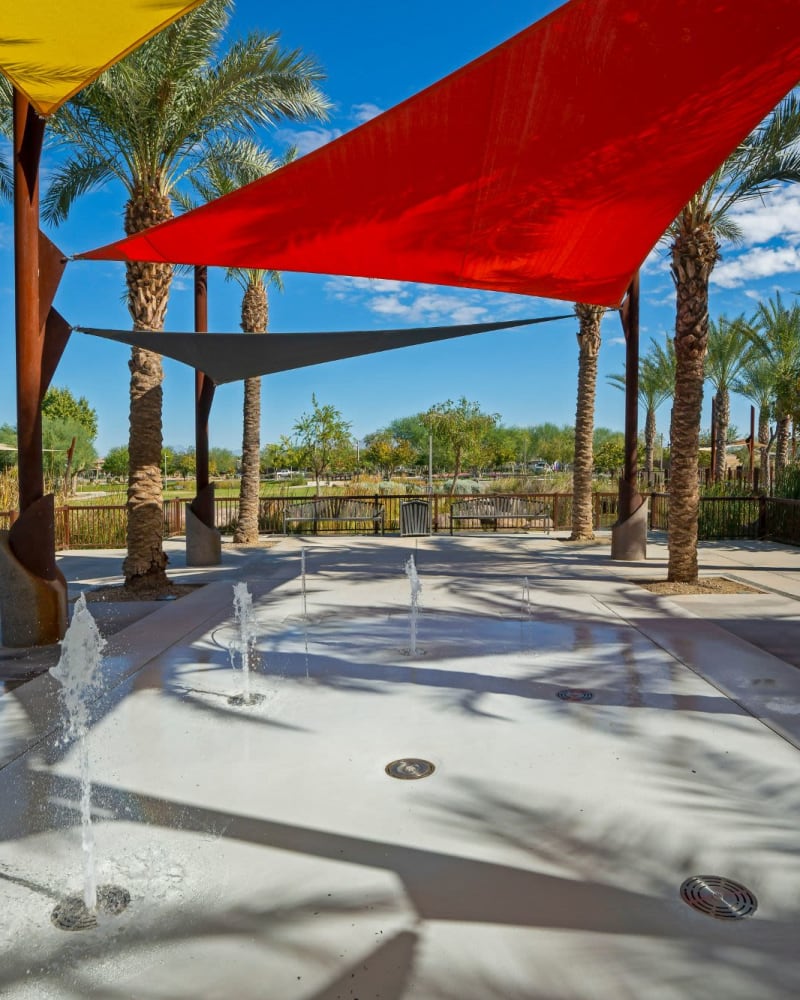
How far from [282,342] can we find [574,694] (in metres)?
4.76

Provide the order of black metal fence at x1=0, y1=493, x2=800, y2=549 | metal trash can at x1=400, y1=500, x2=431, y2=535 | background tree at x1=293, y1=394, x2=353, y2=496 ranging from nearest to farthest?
black metal fence at x1=0, y1=493, x2=800, y2=549, metal trash can at x1=400, y1=500, x2=431, y2=535, background tree at x1=293, y1=394, x2=353, y2=496

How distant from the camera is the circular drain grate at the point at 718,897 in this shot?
247 centimetres

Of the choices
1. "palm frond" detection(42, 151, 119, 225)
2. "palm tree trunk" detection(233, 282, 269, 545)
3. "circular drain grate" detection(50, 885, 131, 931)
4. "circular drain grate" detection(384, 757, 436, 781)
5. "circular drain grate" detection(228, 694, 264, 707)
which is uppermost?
"palm frond" detection(42, 151, 119, 225)

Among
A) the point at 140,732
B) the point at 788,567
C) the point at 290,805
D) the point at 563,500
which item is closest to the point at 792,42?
the point at 290,805

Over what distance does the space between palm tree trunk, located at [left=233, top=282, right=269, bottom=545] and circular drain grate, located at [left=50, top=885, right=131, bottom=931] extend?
1130 cm

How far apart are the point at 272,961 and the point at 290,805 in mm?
1078

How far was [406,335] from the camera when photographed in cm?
761

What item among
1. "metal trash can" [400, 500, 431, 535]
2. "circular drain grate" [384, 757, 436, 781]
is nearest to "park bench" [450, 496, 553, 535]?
"metal trash can" [400, 500, 431, 535]

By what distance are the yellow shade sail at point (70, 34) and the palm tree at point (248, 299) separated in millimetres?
6872

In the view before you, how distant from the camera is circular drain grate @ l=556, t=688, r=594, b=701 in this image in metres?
4.82

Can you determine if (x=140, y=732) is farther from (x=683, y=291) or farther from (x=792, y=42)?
(x=683, y=291)

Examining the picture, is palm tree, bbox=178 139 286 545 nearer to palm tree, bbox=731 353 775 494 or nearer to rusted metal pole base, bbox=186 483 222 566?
rusted metal pole base, bbox=186 483 222 566

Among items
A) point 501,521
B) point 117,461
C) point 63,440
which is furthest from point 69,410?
point 501,521

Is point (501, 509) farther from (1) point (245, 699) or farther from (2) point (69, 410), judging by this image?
(2) point (69, 410)
